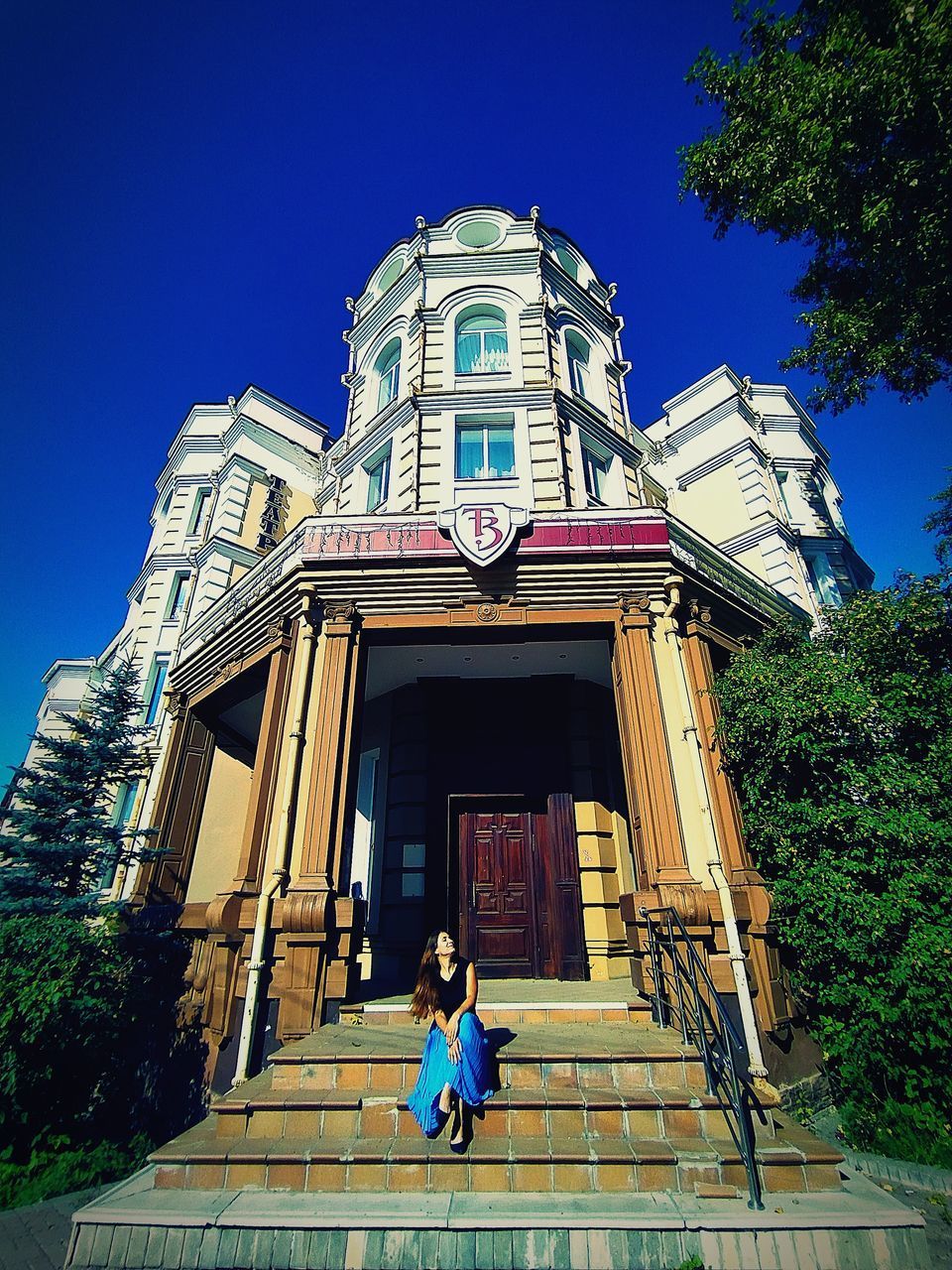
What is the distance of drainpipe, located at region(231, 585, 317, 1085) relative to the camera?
6.73 meters

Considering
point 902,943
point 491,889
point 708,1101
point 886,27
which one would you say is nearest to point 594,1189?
point 708,1101

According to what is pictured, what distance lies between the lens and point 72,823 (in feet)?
36.6

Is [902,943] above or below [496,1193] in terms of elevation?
above

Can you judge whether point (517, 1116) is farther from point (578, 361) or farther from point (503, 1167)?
point (578, 361)

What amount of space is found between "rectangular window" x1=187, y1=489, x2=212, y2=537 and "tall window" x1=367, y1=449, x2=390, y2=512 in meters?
8.28

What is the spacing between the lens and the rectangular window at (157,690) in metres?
16.4

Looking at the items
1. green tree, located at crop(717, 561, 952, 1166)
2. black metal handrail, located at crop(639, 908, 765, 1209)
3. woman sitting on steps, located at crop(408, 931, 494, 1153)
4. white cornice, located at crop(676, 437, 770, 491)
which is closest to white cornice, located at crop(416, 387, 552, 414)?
green tree, located at crop(717, 561, 952, 1166)

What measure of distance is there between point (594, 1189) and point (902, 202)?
475 inches

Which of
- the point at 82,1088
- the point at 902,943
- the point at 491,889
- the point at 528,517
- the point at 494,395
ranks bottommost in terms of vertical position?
the point at 82,1088

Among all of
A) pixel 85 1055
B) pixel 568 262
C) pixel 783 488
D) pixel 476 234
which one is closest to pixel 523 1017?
pixel 85 1055

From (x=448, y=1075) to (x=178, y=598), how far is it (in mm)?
17123

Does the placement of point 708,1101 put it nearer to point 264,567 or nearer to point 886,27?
point 264,567

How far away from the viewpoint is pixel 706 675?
888 centimetres

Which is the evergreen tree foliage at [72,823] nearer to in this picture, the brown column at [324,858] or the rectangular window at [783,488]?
the brown column at [324,858]
